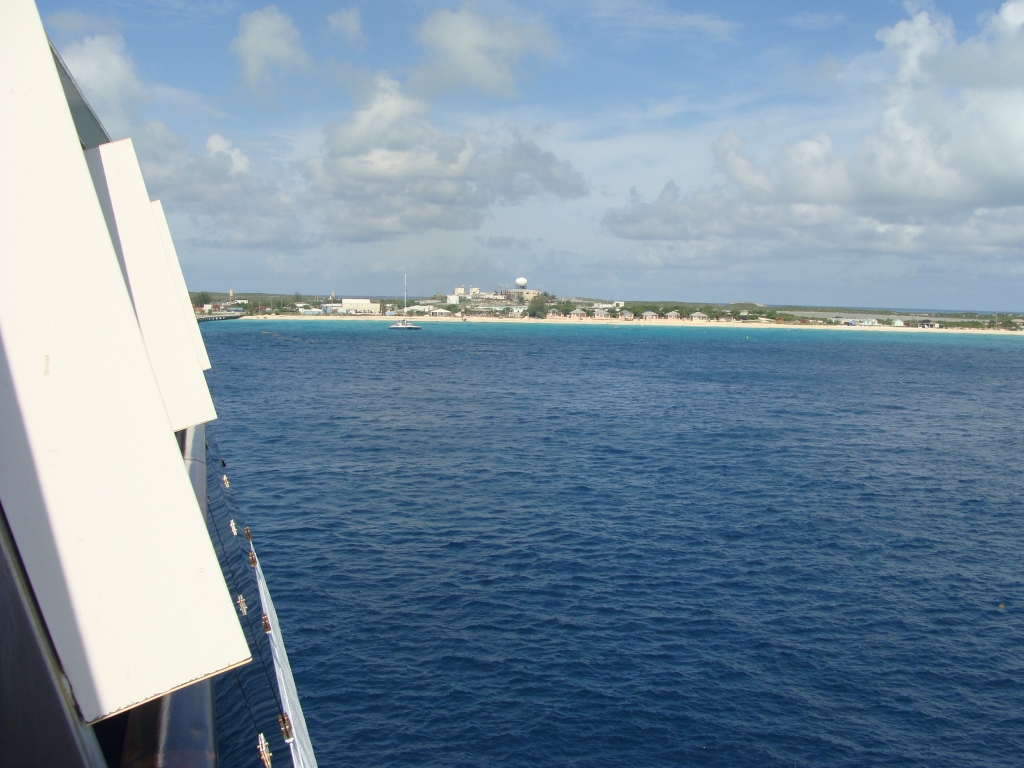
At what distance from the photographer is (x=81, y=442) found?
18.7 ft

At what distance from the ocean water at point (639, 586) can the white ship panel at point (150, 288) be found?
7.21 m

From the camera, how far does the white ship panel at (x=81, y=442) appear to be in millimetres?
5539

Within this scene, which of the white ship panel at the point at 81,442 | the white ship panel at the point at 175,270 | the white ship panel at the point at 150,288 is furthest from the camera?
the white ship panel at the point at 175,270

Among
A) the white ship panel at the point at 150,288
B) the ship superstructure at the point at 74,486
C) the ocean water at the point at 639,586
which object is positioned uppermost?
the white ship panel at the point at 150,288

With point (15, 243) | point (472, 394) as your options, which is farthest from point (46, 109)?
point (472, 394)

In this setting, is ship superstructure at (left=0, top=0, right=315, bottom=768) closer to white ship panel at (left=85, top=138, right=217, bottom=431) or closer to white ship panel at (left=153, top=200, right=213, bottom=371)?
white ship panel at (left=85, top=138, right=217, bottom=431)

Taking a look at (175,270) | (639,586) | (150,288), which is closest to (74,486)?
(150,288)

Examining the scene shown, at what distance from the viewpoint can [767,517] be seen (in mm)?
31266

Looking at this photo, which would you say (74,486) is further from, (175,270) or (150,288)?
(175,270)

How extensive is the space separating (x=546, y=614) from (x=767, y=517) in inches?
568

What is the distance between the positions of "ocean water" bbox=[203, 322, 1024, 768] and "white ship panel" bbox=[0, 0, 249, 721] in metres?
2.90

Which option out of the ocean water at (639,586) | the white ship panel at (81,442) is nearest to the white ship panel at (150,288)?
the ocean water at (639,586)

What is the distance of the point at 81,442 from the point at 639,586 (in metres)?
19.9

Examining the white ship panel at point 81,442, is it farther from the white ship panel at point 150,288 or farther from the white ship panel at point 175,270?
the white ship panel at point 175,270
